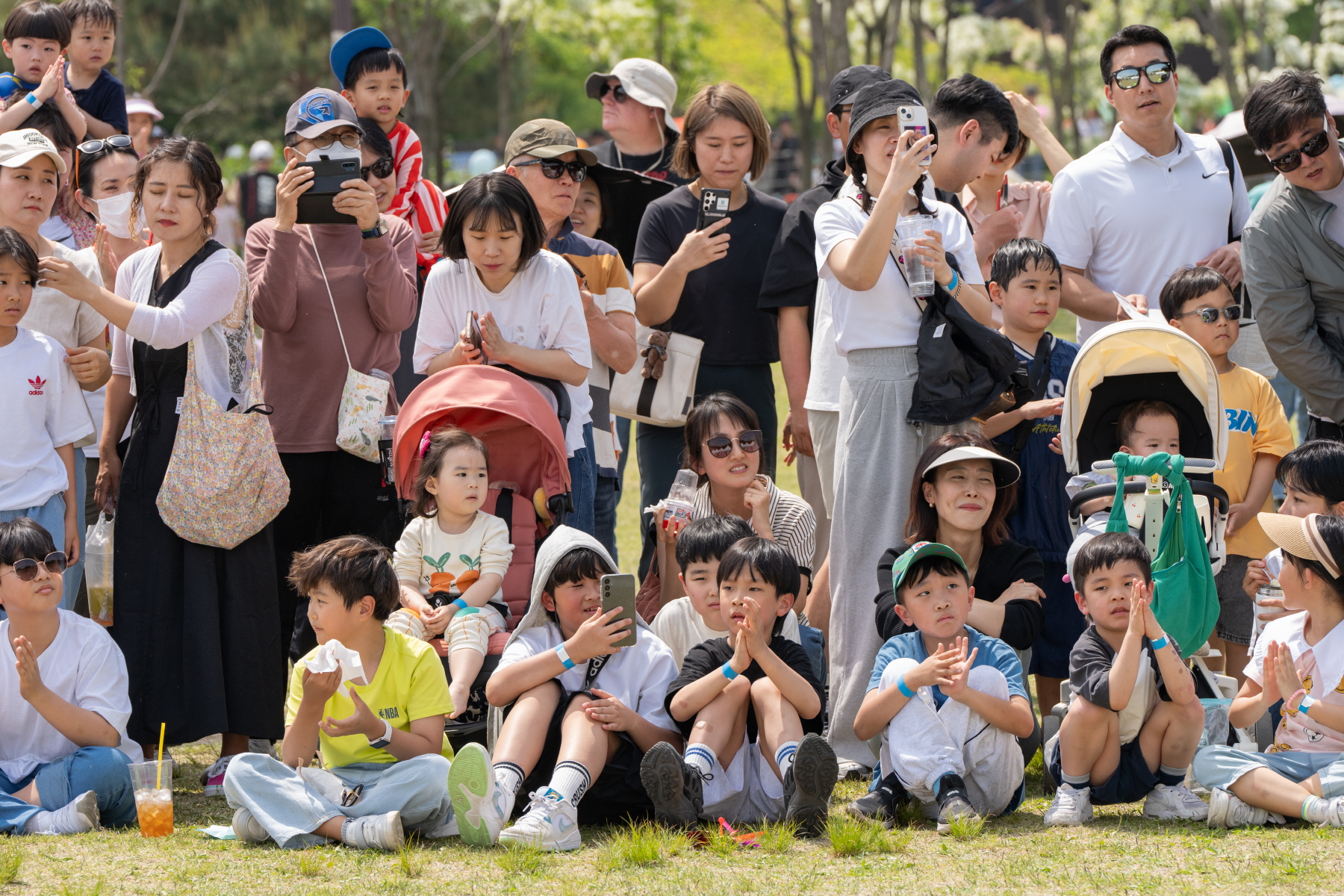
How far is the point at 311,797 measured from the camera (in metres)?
4.41

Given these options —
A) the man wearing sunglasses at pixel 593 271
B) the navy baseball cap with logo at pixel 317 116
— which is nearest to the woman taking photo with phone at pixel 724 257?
the man wearing sunglasses at pixel 593 271

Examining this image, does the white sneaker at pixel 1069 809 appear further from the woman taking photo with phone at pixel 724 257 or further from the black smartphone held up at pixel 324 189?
the black smartphone held up at pixel 324 189

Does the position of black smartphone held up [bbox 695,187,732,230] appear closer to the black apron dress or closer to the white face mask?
the black apron dress

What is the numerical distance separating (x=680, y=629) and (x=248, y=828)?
5.23ft

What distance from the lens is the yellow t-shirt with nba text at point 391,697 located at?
457 cm

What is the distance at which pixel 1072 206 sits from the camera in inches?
235

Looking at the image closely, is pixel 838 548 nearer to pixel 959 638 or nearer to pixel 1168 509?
pixel 959 638

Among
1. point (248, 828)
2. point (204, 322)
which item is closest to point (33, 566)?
point (204, 322)

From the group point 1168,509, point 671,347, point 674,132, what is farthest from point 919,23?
point 1168,509

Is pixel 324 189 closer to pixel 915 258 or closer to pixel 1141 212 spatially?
pixel 915 258

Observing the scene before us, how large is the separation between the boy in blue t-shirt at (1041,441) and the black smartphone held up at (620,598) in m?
1.68

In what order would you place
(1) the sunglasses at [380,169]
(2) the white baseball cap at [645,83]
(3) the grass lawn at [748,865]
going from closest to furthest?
(3) the grass lawn at [748,865], (1) the sunglasses at [380,169], (2) the white baseball cap at [645,83]

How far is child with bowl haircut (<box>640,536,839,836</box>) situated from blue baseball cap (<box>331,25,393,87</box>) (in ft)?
10.3

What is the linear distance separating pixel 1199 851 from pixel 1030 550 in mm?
1344
